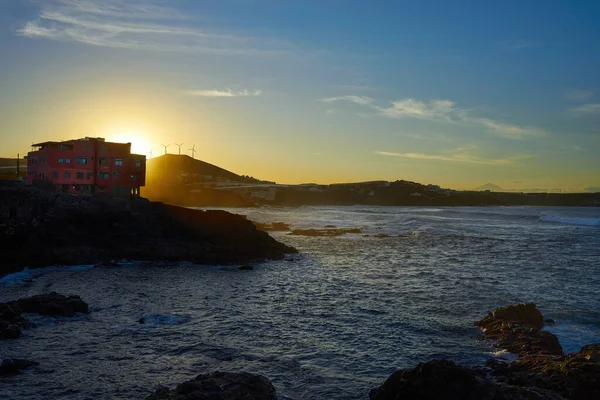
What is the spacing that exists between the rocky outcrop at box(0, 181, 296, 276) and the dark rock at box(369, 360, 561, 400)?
28.7 m

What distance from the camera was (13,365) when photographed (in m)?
13.8

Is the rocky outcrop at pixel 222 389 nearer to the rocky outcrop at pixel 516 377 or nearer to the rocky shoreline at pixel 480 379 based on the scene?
the rocky shoreline at pixel 480 379

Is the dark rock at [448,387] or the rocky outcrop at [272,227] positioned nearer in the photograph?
the dark rock at [448,387]

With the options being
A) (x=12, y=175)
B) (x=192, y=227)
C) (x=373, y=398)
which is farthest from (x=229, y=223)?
(x=12, y=175)

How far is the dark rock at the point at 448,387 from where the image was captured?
10211 mm

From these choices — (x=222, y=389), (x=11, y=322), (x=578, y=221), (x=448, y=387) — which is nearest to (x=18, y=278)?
(x=11, y=322)

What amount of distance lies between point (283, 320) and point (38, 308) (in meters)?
10.8

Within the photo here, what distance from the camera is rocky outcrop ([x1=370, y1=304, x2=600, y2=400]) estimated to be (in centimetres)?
1035

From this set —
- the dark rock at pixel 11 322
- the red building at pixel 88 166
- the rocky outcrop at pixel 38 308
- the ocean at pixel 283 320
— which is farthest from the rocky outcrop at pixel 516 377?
the red building at pixel 88 166

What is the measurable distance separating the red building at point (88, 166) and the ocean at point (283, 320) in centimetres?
Answer: 3927

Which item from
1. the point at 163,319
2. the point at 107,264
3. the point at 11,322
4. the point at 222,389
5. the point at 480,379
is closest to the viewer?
the point at 480,379

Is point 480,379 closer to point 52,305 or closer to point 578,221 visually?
point 52,305

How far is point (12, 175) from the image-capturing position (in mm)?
87438

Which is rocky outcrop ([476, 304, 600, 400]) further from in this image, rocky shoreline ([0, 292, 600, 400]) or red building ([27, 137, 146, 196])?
red building ([27, 137, 146, 196])
